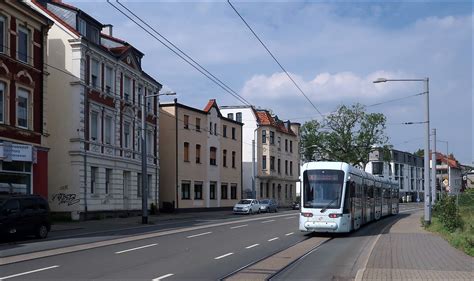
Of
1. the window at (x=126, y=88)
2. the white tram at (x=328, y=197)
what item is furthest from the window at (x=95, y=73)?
the white tram at (x=328, y=197)

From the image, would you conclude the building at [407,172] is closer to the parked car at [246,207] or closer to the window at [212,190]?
the window at [212,190]

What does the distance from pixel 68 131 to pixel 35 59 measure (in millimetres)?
6033

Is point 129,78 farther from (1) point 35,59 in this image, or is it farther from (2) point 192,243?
(2) point 192,243

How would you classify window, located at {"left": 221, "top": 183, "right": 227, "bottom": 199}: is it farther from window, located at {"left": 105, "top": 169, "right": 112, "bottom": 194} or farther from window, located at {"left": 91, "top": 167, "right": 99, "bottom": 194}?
window, located at {"left": 91, "top": 167, "right": 99, "bottom": 194}

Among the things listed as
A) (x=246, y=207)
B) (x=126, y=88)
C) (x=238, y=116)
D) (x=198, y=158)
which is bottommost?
(x=246, y=207)

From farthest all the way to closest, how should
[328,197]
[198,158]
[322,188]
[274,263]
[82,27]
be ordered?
[198,158] < [82,27] < [322,188] < [328,197] < [274,263]

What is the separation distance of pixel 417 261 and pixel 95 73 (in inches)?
1186

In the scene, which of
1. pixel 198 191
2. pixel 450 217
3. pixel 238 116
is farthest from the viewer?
pixel 238 116

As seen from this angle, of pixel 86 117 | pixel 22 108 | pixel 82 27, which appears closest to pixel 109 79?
pixel 82 27

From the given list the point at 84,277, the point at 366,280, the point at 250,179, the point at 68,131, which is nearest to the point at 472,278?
the point at 366,280

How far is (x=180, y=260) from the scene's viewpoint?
49.8 feet

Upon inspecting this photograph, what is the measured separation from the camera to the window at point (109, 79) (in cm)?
4164

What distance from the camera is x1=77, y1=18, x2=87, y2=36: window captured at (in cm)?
3923

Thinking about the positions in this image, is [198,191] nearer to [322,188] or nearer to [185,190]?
[185,190]
